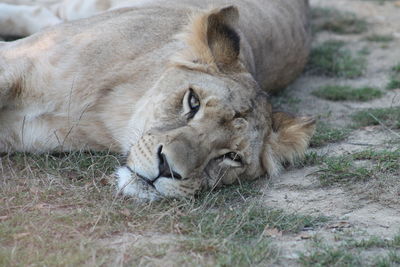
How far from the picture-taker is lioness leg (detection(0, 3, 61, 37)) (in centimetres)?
617

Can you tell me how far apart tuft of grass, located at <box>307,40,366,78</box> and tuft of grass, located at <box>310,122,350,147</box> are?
5.52 ft

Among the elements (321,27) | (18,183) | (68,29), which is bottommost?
(321,27)

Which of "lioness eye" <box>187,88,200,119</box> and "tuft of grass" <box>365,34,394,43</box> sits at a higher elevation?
"lioness eye" <box>187,88,200,119</box>

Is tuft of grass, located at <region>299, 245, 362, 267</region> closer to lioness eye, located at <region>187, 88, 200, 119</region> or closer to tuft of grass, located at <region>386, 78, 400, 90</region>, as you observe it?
lioness eye, located at <region>187, 88, 200, 119</region>

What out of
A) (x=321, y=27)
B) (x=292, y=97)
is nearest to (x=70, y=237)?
(x=292, y=97)

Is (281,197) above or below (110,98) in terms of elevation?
below

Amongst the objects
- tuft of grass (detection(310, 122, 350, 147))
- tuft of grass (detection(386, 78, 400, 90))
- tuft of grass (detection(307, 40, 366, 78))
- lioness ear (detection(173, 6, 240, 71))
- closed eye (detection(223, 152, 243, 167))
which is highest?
lioness ear (detection(173, 6, 240, 71))

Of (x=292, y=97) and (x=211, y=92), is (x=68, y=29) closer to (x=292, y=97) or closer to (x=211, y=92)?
(x=211, y=92)

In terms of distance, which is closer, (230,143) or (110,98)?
(230,143)

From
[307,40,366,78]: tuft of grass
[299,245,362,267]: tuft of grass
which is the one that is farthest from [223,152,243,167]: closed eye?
[307,40,366,78]: tuft of grass

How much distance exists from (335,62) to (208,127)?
Answer: 11.3 feet

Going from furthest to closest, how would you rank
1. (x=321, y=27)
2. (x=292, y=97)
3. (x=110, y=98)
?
(x=321, y=27) → (x=292, y=97) → (x=110, y=98)

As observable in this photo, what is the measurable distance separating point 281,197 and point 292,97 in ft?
7.55

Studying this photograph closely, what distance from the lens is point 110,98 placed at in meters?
4.33
